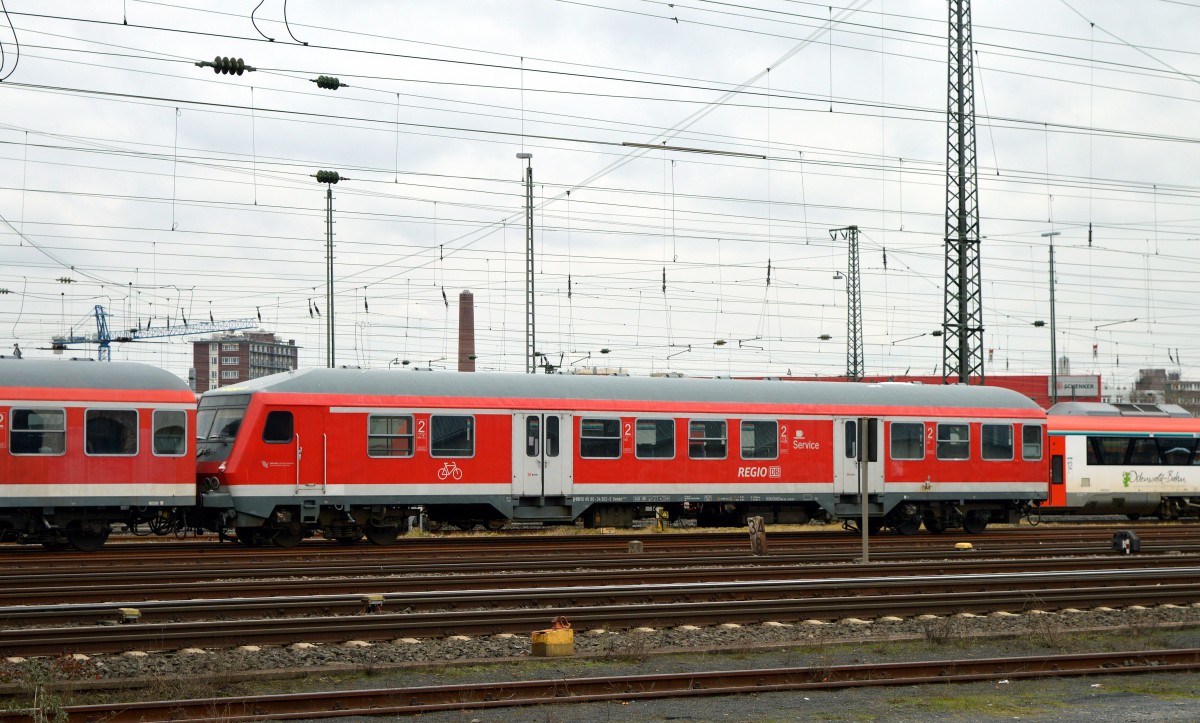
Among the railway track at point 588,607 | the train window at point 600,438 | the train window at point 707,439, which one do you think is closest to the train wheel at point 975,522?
the train window at point 707,439

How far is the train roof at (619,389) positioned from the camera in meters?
25.0

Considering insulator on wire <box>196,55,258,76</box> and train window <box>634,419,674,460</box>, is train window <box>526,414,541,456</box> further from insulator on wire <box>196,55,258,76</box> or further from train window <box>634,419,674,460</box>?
insulator on wire <box>196,55,258,76</box>

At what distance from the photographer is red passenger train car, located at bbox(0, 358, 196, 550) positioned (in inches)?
895

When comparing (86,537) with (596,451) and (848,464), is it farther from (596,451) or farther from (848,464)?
(848,464)

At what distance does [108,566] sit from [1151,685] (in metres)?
15.6

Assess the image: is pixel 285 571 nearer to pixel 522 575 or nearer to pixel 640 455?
pixel 522 575

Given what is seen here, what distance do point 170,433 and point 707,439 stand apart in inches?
437

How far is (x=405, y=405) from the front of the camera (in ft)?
83.0

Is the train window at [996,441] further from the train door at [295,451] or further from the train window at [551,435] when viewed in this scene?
the train door at [295,451]

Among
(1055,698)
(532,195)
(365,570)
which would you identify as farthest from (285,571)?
(532,195)

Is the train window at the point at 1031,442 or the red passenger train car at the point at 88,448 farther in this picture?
the train window at the point at 1031,442

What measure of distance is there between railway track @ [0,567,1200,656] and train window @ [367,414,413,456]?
9.05 metres

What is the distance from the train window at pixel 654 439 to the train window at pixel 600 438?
1.58ft

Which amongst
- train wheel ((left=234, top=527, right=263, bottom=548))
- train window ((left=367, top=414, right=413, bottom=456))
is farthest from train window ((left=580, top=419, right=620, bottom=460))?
train wheel ((left=234, top=527, right=263, bottom=548))
